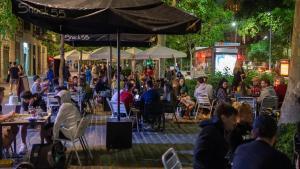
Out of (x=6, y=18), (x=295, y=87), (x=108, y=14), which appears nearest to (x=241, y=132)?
(x=295, y=87)

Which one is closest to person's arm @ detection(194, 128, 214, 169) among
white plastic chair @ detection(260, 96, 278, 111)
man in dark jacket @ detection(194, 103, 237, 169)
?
man in dark jacket @ detection(194, 103, 237, 169)

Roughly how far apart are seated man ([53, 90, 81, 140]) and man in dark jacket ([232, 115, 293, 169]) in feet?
18.2

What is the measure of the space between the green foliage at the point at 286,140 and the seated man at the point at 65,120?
11.5 feet

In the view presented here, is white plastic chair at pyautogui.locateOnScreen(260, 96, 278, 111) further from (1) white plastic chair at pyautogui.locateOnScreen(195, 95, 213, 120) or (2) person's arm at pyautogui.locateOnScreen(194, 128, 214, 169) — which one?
(2) person's arm at pyautogui.locateOnScreen(194, 128, 214, 169)

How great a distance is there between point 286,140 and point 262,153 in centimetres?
447

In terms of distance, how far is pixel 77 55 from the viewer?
30.8 meters

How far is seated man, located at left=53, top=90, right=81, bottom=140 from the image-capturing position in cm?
960

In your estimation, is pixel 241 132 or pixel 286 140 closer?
pixel 241 132

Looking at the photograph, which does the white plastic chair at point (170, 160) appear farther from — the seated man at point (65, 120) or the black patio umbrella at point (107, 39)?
the black patio umbrella at point (107, 39)

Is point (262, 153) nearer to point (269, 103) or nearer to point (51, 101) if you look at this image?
point (269, 103)

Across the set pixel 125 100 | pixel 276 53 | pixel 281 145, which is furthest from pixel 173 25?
pixel 276 53

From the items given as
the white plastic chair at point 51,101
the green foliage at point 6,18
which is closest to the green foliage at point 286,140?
the white plastic chair at point 51,101

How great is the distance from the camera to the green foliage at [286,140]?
8.31 metres

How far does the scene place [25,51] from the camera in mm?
59562
